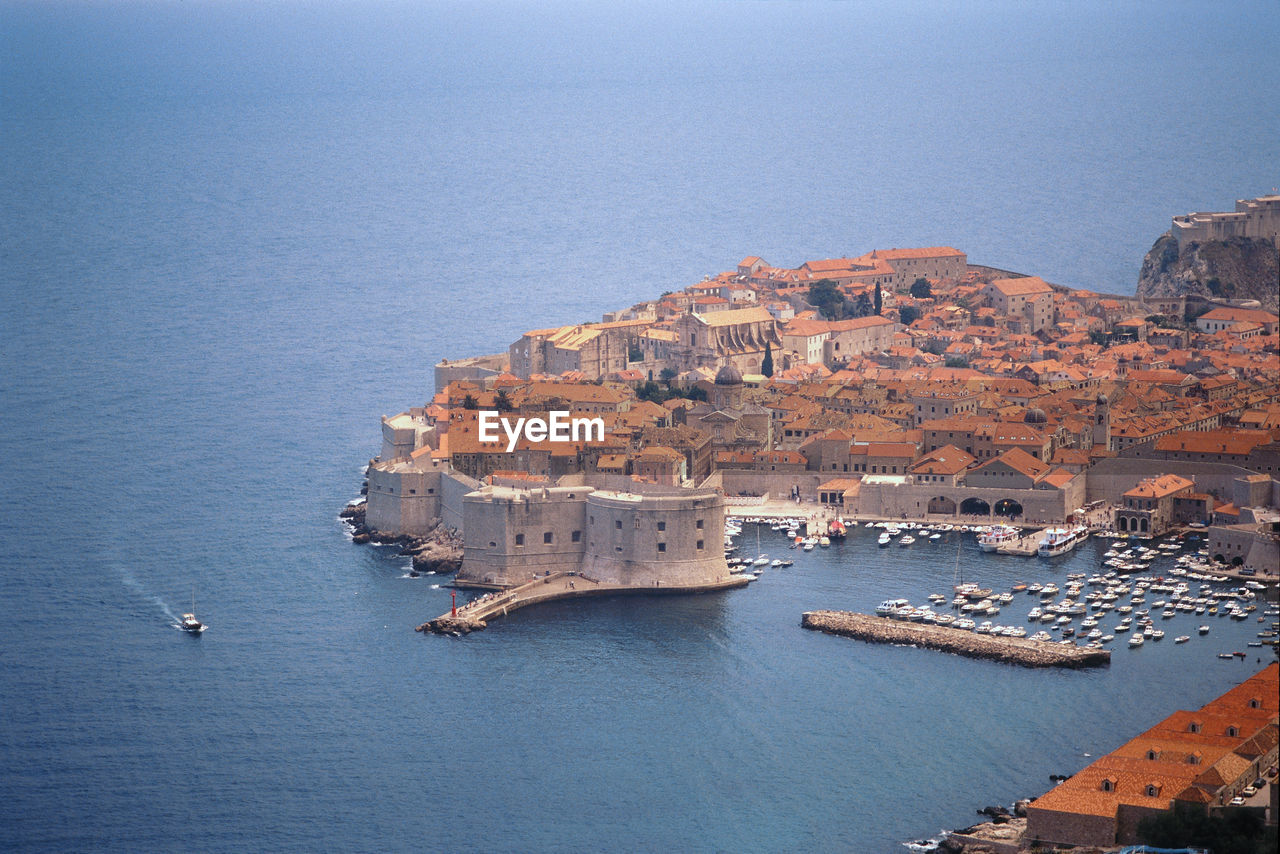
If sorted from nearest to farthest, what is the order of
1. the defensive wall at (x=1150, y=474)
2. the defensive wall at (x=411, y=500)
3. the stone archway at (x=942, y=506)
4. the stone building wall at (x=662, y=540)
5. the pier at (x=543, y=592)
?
1. the pier at (x=543, y=592)
2. the stone building wall at (x=662, y=540)
3. the defensive wall at (x=411, y=500)
4. the defensive wall at (x=1150, y=474)
5. the stone archway at (x=942, y=506)

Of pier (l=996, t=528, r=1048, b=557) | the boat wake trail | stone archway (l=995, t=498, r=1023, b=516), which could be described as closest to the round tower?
stone archway (l=995, t=498, r=1023, b=516)

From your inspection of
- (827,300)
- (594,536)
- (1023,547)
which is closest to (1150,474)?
(1023,547)

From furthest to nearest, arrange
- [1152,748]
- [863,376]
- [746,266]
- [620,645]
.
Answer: [746,266], [863,376], [620,645], [1152,748]

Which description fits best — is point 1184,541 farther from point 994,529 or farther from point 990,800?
point 990,800

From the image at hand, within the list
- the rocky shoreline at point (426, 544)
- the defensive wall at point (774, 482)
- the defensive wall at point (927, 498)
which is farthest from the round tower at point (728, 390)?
the rocky shoreline at point (426, 544)

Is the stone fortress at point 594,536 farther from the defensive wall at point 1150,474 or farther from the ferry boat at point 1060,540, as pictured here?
the defensive wall at point 1150,474

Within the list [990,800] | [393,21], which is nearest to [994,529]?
[990,800]

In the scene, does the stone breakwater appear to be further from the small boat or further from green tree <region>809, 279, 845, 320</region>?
green tree <region>809, 279, 845, 320</region>
